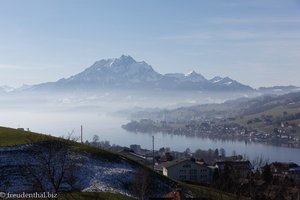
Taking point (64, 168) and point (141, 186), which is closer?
point (64, 168)

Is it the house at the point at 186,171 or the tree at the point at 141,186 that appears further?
the house at the point at 186,171

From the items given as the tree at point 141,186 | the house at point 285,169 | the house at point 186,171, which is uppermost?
the tree at point 141,186

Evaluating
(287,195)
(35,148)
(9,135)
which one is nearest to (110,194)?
(35,148)

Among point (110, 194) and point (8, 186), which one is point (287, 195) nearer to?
point (110, 194)

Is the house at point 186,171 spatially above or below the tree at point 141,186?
below

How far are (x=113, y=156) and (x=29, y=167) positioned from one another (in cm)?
1081

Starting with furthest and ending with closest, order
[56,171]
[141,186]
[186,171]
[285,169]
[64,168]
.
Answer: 1. [285,169]
2. [186,171]
3. [141,186]
4. [56,171]
5. [64,168]

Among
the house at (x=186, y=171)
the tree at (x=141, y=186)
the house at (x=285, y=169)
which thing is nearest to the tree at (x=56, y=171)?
the tree at (x=141, y=186)

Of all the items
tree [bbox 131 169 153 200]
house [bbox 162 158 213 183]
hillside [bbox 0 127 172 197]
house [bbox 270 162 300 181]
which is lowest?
house [bbox 270 162 300 181]

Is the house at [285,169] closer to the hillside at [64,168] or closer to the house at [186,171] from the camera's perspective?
the house at [186,171]

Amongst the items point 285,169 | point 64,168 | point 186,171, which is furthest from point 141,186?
point 285,169

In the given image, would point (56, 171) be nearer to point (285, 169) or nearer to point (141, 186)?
point (141, 186)

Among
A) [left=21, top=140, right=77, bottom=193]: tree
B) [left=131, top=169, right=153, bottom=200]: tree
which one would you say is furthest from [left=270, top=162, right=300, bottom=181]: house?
[left=21, top=140, right=77, bottom=193]: tree

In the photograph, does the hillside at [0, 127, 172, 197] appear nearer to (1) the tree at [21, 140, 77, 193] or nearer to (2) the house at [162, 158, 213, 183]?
(1) the tree at [21, 140, 77, 193]
